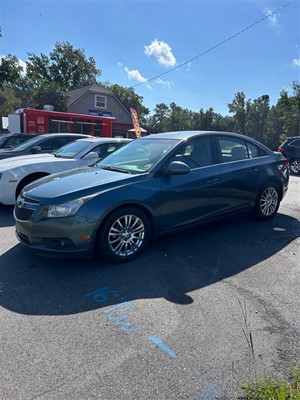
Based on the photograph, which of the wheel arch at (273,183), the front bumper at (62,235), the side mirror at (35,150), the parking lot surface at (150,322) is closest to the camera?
the parking lot surface at (150,322)

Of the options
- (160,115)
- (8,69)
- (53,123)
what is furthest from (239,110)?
(53,123)

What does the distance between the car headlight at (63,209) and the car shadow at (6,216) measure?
89.9 inches

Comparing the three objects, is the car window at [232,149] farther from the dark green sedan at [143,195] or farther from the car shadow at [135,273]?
the car shadow at [135,273]

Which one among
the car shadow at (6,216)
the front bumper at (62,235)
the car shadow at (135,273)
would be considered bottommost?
the car shadow at (135,273)

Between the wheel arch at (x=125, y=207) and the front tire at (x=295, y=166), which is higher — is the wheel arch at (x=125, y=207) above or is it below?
below

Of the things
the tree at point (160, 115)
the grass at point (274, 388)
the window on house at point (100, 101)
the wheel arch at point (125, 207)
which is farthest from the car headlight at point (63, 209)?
the tree at point (160, 115)

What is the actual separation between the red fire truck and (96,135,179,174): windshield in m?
10.5

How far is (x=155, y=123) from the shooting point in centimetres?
8769

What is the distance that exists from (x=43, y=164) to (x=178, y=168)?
366 centimetres

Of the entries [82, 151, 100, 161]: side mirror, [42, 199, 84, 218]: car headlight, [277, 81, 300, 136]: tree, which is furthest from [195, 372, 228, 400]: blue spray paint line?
[277, 81, 300, 136]: tree

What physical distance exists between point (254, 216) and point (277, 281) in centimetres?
229

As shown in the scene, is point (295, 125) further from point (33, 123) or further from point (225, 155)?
point (225, 155)

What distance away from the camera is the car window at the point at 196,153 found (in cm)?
455

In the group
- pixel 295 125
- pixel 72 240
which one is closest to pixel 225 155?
pixel 72 240
